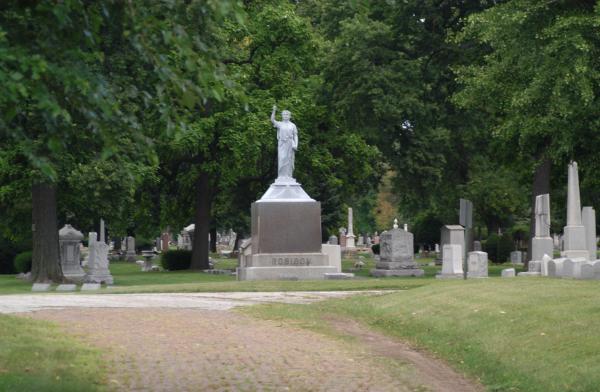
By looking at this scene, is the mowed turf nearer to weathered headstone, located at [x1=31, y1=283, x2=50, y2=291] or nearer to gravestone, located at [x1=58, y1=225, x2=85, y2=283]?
weathered headstone, located at [x1=31, y1=283, x2=50, y2=291]

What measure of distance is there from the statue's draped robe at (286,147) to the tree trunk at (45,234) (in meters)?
7.56

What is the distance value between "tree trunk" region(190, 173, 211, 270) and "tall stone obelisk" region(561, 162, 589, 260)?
811 inches

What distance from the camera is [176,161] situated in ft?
153

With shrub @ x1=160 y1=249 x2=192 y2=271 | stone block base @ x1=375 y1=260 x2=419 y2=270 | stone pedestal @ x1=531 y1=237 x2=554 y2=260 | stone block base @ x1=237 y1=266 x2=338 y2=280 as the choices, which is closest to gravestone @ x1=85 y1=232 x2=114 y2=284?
stone block base @ x1=237 y1=266 x2=338 y2=280

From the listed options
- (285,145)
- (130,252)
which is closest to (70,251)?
(285,145)

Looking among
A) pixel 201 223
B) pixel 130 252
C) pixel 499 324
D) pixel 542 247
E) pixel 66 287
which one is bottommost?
pixel 66 287

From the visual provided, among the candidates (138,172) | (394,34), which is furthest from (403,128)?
(138,172)

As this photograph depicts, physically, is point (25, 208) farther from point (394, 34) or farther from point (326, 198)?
point (326, 198)

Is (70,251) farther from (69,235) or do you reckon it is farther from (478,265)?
(478,265)

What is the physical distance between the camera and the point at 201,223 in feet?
157

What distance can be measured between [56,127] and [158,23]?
1.20 metres

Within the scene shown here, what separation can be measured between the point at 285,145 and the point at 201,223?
11.5 meters

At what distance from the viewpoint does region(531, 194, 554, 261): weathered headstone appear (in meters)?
32.9

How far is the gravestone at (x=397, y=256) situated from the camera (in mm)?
41938
